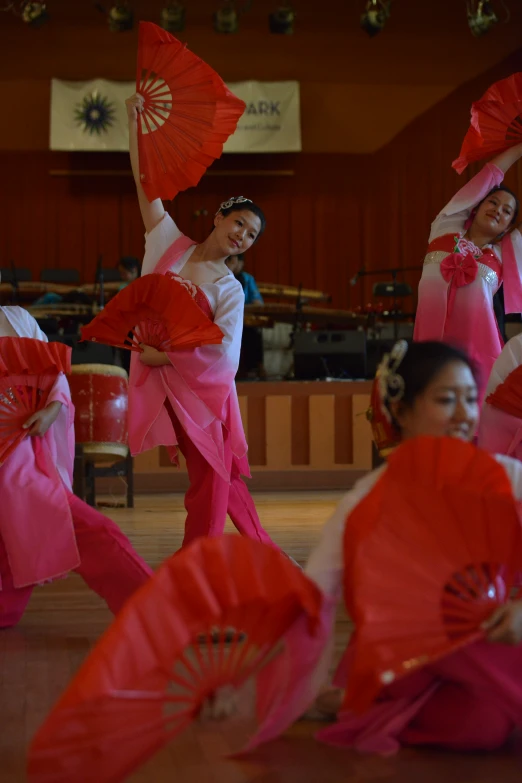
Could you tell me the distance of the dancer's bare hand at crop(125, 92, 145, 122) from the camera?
3.18 metres

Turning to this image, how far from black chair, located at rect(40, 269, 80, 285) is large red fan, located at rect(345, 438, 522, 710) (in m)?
8.81

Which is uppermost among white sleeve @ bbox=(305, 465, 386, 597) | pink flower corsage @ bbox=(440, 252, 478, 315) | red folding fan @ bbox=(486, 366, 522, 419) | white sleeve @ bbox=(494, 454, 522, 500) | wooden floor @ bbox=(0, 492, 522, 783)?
pink flower corsage @ bbox=(440, 252, 478, 315)

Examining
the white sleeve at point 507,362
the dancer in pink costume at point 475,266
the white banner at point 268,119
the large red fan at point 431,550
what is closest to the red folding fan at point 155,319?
the white sleeve at point 507,362

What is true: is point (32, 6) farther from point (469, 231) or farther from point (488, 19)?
point (469, 231)

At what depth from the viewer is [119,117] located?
1032 centimetres

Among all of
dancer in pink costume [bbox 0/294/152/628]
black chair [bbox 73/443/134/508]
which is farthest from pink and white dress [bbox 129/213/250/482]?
black chair [bbox 73/443/134/508]

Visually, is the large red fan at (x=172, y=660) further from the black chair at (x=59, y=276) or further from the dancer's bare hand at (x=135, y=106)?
the black chair at (x=59, y=276)

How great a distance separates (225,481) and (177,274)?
646 millimetres

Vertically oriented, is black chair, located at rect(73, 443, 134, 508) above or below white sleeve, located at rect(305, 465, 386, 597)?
below

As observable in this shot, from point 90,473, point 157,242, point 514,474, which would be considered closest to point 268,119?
point 90,473

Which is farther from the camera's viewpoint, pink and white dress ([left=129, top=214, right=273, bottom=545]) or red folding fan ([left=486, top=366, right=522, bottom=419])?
pink and white dress ([left=129, top=214, right=273, bottom=545])

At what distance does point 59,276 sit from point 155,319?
290 inches

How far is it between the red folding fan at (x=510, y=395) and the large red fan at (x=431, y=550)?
3.71 ft

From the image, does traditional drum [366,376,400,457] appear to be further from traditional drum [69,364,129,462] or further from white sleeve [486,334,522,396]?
traditional drum [69,364,129,462]
